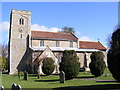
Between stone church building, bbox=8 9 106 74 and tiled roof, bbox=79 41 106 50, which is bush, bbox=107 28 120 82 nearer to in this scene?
stone church building, bbox=8 9 106 74

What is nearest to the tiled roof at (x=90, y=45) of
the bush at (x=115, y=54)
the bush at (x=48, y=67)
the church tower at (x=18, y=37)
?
the church tower at (x=18, y=37)

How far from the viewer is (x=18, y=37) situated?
5034 cm

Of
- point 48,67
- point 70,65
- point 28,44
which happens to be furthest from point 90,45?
point 70,65

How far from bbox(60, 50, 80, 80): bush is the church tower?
2703 cm

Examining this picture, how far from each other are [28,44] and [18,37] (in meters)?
3.66

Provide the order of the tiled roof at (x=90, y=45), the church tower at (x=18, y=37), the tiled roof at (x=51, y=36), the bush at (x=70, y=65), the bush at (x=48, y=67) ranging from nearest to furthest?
the bush at (x=70, y=65)
the bush at (x=48, y=67)
the church tower at (x=18, y=37)
the tiled roof at (x=51, y=36)
the tiled roof at (x=90, y=45)

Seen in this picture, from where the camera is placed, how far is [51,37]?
51562 millimetres

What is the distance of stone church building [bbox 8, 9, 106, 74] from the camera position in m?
48.1

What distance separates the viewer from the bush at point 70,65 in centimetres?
2297

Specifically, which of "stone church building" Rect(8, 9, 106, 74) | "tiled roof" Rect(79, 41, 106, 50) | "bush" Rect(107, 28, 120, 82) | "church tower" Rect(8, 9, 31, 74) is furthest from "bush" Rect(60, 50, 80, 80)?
"tiled roof" Rect(79, 41, 106, 50)

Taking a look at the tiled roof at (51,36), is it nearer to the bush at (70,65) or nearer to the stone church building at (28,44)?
the stone church building at (28,44)

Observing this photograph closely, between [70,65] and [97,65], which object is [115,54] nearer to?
[70,65]

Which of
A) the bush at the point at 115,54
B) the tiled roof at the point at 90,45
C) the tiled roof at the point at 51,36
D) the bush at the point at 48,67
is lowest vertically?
the bush at the point at 48,67

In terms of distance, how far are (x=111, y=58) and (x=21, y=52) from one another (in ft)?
127
